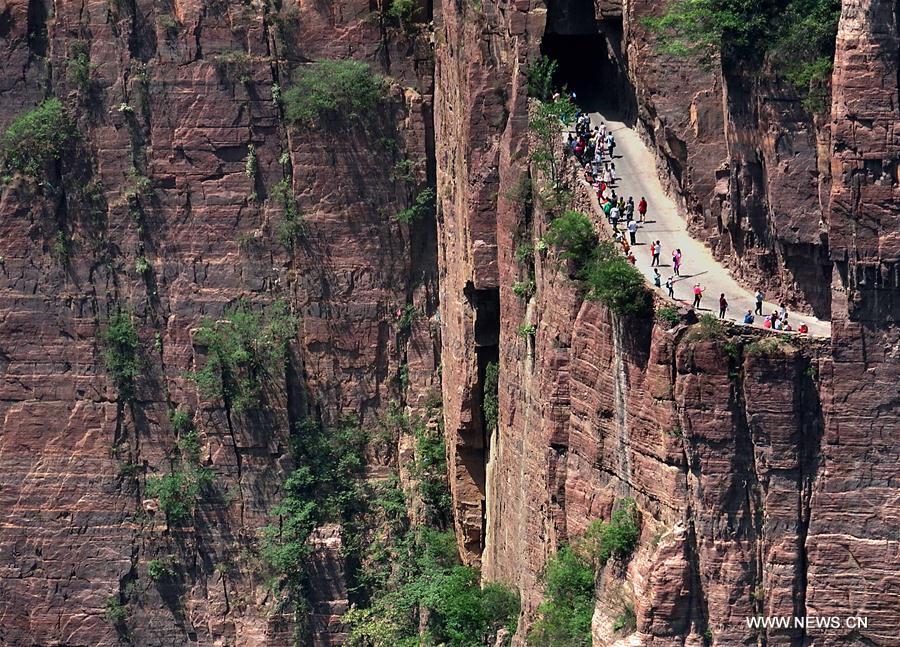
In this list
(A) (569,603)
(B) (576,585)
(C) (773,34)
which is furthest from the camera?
(A) (569,603)

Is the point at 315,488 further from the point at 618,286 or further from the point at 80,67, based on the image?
the point at 618,286

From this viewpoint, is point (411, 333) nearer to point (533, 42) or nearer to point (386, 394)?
point (386, 394)

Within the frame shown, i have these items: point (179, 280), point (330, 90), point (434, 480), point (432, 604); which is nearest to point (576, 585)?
point (432, 604)

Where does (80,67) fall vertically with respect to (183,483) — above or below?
above

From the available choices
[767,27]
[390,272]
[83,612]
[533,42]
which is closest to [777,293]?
[767,27]

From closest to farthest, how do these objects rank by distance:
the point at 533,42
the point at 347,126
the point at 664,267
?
the point at 664,267
the point at 533,42
the point at 347,126

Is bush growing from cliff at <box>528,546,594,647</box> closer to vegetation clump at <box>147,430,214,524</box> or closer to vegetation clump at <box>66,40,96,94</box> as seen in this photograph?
vegetation clump at <box>147,430,214,524</box>
